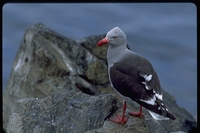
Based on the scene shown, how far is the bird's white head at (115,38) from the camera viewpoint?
320 inches

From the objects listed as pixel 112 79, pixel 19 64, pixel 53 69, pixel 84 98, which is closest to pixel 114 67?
pixel 112 79

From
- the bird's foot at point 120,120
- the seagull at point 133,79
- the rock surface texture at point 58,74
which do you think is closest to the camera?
the seagull at point 133,79

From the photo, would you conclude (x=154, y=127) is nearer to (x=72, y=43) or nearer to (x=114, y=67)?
(x=114, y=67)

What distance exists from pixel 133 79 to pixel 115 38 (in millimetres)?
577

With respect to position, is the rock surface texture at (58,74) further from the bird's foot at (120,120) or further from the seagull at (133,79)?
the seagull at (133,79)

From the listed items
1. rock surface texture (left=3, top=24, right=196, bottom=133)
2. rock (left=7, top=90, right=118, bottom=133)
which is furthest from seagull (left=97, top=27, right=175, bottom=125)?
rock surface texture (left=3, top=24, right=196, bottom=133)

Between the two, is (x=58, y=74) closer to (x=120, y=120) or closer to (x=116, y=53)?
(x=116, y=53)

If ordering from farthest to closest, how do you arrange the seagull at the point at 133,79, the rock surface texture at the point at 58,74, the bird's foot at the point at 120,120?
the rock surface texture at the point at 58,74, the bird's foot at the point at 120,120, the seagull at the point at 133,79

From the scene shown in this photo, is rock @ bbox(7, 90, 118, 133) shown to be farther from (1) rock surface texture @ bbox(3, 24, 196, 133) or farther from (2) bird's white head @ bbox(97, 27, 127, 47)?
(2) bird's white head @ bbox(97, 27, 127, 47)

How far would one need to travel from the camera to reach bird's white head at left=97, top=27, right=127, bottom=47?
320 inches

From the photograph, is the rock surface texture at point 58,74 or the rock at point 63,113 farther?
the rock surface texture at point 58,74

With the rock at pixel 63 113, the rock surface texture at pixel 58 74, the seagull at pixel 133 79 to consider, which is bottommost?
the rock surface texture at pixel 58 74

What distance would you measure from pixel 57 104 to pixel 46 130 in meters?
0.46

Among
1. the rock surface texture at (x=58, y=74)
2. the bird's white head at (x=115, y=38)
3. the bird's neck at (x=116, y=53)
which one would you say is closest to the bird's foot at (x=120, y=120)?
the rock surface texture at (x=58, y=74)
